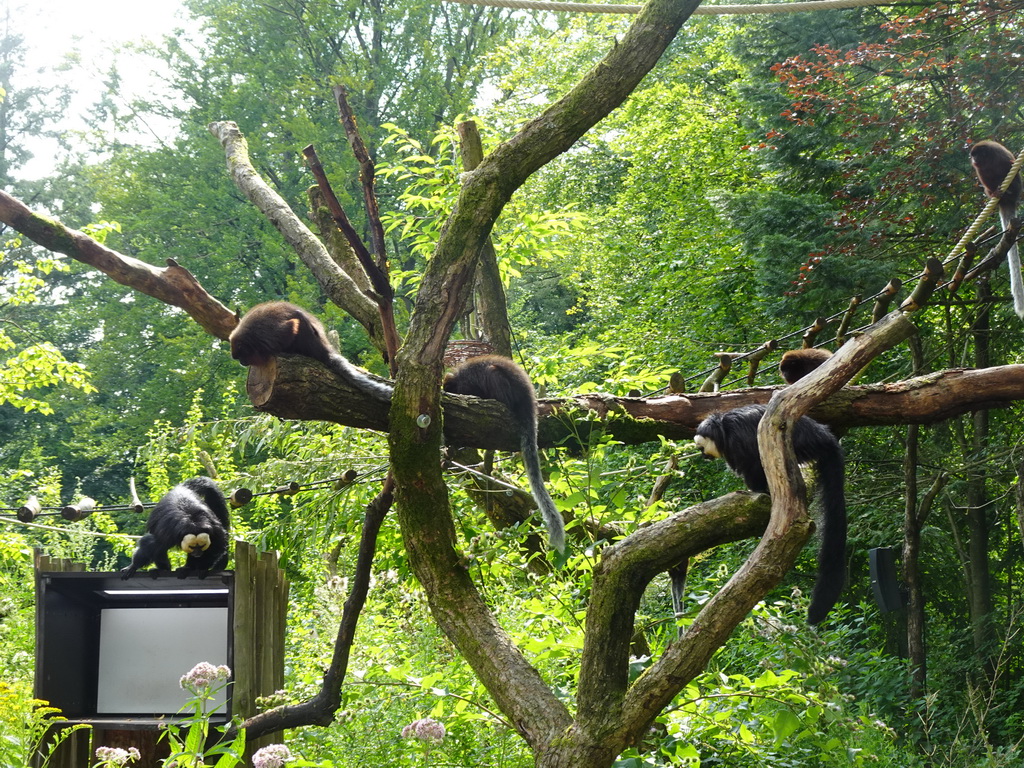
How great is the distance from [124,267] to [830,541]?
11.1 feet

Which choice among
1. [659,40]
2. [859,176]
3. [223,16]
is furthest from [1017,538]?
[223,16]

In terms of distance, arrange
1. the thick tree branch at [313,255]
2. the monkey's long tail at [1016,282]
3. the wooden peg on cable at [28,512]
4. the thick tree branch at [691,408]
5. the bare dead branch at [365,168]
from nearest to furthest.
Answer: the bare dead branch at [365,168] → the thick tree branch at [691,408] → the wooden peg on cable at [28,512] → the thick tree branch at [313,255] → the monkey's long tail at [1016,282]

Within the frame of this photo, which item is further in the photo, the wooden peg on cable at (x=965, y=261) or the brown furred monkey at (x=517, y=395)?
the wooden peg on cable at (x=965, y=261)

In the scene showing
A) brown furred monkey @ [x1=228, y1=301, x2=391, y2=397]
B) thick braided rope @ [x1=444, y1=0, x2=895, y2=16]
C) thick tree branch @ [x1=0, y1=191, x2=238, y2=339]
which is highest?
thick braided rope @ [x1=444, y1=0, x2=895, y2=16]

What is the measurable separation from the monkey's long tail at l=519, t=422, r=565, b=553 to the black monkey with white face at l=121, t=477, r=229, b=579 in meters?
2.15

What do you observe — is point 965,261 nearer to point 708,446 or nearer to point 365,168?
point 708,446

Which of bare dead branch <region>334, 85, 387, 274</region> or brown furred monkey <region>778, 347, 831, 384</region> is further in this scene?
brown furred monkey <region>778, 347, 831, 384</region>

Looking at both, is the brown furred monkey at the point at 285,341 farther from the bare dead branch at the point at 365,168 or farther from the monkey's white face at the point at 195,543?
the monkey's white face at the point at 195,543

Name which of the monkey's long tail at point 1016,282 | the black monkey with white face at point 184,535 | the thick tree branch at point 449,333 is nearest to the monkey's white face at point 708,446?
the thick tree branch at point 449,333

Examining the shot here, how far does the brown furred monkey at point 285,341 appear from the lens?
3525mm

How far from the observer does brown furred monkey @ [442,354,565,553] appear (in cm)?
372

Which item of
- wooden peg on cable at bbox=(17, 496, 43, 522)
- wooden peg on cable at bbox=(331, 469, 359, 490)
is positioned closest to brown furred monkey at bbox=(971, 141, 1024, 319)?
wooden peg on cable at bbox=(331, 469, 359, 490)

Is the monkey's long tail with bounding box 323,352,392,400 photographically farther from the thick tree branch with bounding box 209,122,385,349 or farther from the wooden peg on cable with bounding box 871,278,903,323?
the wooden peg on cable with bounding box 871,278,903,323

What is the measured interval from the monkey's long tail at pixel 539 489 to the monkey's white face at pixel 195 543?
7.19 feet
